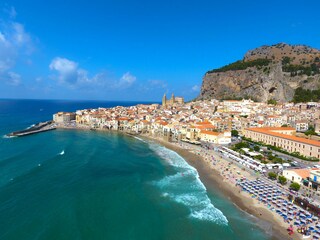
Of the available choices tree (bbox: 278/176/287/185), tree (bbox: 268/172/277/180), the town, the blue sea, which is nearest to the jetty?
the town

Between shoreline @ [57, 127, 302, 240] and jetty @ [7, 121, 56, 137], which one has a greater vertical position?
jetty @ [7, 121, 56, 137]

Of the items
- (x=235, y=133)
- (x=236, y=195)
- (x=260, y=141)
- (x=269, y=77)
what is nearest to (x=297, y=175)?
(x=236, y=195)

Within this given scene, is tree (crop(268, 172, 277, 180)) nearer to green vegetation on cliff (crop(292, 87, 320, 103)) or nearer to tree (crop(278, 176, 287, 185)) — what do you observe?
tree (crop(278, 176, 287, 185))

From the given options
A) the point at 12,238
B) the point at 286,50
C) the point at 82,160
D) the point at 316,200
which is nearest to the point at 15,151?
the point at 82,160

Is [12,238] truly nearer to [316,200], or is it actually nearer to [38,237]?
[38,237]

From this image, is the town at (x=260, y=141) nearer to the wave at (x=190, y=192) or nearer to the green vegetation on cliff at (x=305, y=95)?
the wave at (x=190, y=192)

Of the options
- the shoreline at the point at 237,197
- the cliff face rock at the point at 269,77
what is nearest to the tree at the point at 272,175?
the shoreline at the point at 237,197
